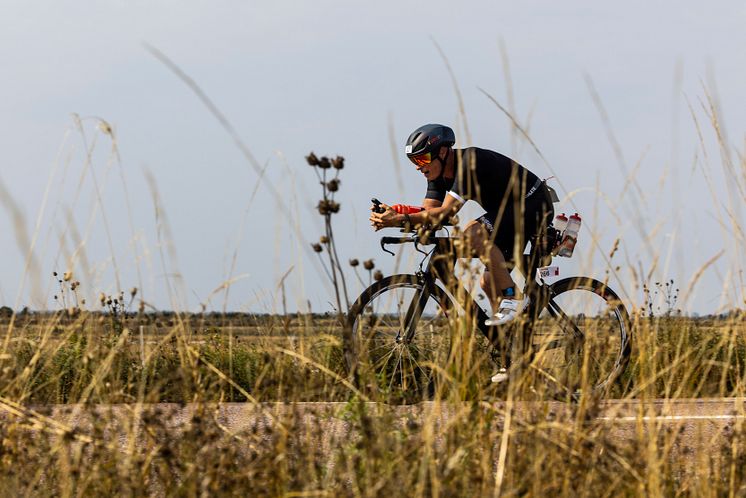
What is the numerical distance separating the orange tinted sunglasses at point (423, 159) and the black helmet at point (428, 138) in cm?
3

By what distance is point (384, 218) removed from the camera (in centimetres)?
802

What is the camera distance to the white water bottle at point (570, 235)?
347 inches

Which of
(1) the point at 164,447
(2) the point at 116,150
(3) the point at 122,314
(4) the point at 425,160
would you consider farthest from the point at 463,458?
(3) the point at 122,314

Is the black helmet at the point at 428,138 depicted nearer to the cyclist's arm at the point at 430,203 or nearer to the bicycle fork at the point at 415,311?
the cyclist's arm at the point at 430,203

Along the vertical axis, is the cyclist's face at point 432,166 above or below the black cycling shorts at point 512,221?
above

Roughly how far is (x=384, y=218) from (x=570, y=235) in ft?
5.65

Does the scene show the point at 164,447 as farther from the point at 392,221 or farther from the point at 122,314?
the point at 122,314

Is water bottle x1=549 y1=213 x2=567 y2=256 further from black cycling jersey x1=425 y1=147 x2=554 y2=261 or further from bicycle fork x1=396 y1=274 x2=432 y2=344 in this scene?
bicycle fork x1=396 y1=274 x2=432 y2=344

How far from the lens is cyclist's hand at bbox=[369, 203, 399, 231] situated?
7961 mm

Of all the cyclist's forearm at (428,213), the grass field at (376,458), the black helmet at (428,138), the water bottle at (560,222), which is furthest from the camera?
the water bottle at (560,222)

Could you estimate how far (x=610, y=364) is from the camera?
9.50 m

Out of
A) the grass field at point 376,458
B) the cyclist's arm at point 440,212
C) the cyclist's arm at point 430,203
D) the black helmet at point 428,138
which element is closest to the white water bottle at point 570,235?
the cyclist's arm at point 430,203

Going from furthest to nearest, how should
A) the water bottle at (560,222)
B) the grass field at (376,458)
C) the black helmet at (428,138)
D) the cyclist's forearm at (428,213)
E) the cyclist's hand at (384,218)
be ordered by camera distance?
the water bottle at (560,222)
the black helmet at (428,138)
the cyclist's hand at (384,218)
the cyclist's forearm at (428,213)
the grass field at (376,458)

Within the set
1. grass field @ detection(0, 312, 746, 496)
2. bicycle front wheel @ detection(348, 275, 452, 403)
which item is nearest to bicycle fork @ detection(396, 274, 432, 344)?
bicycle front wheel @ detection(348, 275, 452, 403)
